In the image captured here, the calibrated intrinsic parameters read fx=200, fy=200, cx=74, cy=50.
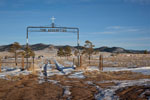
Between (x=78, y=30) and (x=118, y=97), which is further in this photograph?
(x=78, y=30)

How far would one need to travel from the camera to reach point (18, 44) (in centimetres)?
3988

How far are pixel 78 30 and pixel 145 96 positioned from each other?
57.8 feet

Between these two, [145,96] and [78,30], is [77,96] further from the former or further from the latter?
[78,30]

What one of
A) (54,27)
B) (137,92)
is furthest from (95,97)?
(54,27)

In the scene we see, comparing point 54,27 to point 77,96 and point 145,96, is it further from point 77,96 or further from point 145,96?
point 145,96

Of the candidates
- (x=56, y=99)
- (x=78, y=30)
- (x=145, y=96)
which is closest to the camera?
(x=145, y=96)

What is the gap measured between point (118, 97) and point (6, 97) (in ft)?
16.0

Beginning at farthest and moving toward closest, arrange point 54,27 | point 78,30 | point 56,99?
1. point 78,30
2. point 54,27
3. point 56,99

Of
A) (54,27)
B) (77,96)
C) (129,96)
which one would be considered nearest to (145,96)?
(129,96)

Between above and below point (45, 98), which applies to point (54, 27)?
above

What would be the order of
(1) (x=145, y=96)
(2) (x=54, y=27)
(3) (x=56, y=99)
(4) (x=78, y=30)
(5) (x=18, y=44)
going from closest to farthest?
(1) (x=145, y=96) → (3) (x=56, y=99) → (2) (x=54, y=27) → (4) (x=78, y=30) → (5) (x=18, y=44)

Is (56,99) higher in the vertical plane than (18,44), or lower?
lower

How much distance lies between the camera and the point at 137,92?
8719 millimetres

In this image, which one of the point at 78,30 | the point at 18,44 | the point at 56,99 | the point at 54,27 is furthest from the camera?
the point at 18,44
